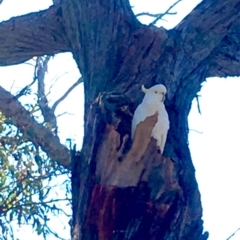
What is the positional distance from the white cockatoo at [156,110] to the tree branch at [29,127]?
1.00 metres

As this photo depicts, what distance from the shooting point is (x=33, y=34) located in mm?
2633

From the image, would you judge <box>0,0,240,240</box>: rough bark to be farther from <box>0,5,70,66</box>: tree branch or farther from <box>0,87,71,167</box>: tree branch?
<box>0,87,71,167</box>: tree branch

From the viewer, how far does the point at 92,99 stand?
2.18 meters

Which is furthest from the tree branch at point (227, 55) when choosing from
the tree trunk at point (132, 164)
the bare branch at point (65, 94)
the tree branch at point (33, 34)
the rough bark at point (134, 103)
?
the bare branch at point (65, 94)

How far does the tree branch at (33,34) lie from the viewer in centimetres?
259

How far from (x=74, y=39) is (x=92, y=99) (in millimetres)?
370

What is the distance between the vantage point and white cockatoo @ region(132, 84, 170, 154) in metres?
1.93

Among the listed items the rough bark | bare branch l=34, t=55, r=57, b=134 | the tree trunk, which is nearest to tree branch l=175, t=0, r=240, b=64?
the rough bark

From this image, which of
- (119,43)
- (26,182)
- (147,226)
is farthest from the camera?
(26,182)

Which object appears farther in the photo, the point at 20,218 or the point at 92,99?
the point at 20,218

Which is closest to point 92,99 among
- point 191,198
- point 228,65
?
point 191,198

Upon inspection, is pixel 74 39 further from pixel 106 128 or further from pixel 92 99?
pixel 106 128

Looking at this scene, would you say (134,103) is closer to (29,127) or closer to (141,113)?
(141,113)

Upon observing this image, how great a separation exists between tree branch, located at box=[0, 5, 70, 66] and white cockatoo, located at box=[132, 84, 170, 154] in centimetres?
68
